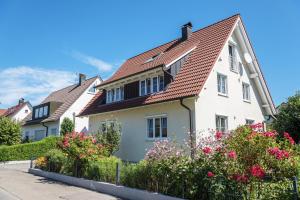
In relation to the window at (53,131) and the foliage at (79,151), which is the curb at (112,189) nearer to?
the foliage at (79,151)

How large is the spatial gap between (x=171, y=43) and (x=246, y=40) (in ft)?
19.7

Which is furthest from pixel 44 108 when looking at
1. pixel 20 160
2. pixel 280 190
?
pixel 280 190

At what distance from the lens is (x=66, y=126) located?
33469mm

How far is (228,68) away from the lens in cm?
2036

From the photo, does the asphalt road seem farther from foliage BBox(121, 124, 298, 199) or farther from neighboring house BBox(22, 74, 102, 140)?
neighboring house BBox(22, 74, 102, 140)

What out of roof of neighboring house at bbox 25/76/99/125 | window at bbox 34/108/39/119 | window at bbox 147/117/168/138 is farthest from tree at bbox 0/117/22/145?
window at bbox 147/117/168/138

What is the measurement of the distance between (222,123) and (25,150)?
19.4 m

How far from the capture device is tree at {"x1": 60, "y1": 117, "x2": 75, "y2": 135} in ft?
109

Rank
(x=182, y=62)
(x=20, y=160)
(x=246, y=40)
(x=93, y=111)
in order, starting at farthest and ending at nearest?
(x=20, y=160)
(x=93, y=111)
(x=246, y=40)
(x=182, y=62)

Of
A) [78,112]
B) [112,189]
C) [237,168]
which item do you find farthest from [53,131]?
[237,168]

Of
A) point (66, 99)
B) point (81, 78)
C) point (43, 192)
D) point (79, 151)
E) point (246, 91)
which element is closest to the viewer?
point (43, 192)

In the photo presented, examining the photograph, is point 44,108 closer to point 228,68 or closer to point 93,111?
point 93,111

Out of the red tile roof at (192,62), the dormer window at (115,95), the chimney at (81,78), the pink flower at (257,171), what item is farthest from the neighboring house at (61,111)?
the pink flower at (257,171)

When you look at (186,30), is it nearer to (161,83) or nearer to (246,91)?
(161,83)
